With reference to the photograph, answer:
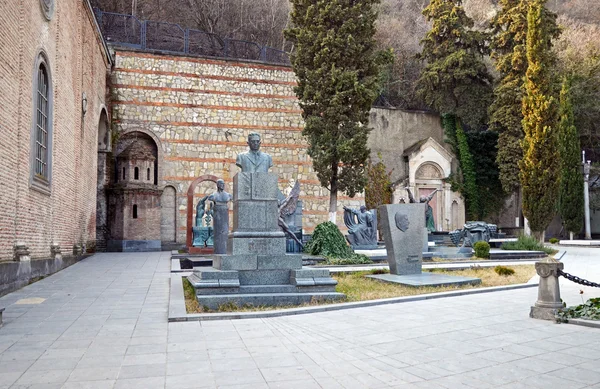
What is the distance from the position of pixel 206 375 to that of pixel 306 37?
20.7 meters

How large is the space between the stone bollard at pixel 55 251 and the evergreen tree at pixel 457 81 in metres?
23.9

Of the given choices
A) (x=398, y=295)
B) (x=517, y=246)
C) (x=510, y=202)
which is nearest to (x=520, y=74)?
(x=510, y=202)

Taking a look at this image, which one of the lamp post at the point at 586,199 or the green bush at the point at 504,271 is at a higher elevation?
the lamp post at the point at 586,199

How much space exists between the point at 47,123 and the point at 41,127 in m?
0.55

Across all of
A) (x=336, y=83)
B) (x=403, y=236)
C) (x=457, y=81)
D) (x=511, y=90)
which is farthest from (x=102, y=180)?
(x=511, y=90)

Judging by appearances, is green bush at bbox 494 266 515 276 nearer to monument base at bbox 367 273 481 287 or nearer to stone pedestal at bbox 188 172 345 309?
monument base at bbox 367 273 481 287

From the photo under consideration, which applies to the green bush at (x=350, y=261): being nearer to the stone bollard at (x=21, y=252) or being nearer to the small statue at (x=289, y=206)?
the small statue at (x=289, y=206)

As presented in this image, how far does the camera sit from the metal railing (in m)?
25.4

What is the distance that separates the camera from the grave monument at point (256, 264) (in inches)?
318

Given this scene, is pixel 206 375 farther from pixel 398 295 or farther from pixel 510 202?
pixel 510 202

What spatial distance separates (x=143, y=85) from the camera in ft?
75.9

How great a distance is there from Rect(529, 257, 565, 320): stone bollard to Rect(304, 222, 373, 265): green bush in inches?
328

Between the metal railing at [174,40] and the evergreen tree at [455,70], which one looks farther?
the evergreen tree at [455,70]

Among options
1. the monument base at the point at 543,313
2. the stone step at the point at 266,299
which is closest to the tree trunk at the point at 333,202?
the stone step at the point at 266,299
